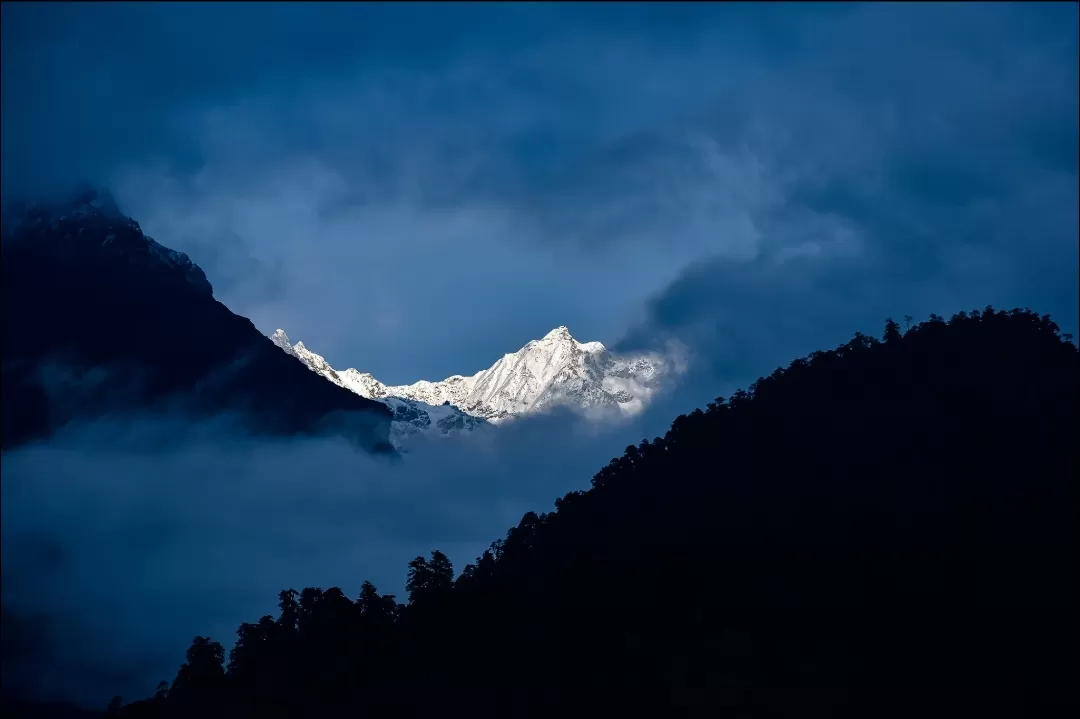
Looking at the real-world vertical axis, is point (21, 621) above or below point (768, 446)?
below

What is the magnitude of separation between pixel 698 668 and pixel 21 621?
155067 millimetres

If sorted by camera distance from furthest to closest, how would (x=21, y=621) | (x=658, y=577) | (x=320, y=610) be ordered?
1. (x=21, y=621)
2. (x=320, y=610)
3. (x=658, y=577)

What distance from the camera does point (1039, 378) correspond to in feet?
419

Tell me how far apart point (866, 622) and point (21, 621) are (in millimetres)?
168470

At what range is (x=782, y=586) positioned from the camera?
98688 millimetres

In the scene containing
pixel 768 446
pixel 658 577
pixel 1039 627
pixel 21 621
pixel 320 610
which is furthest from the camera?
pixel 21 621

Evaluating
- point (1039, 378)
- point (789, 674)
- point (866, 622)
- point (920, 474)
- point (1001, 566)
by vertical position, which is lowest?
point (789, 674)

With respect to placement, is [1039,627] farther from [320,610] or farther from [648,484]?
[320,610]

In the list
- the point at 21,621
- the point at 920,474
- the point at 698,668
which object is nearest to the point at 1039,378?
the point at 920,474

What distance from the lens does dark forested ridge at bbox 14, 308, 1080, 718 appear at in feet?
282

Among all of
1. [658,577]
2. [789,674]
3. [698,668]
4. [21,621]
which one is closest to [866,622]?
[789,674]

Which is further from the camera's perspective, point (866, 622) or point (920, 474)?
point (920, 474)

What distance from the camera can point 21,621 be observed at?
18450cm

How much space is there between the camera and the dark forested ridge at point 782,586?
86000mm
